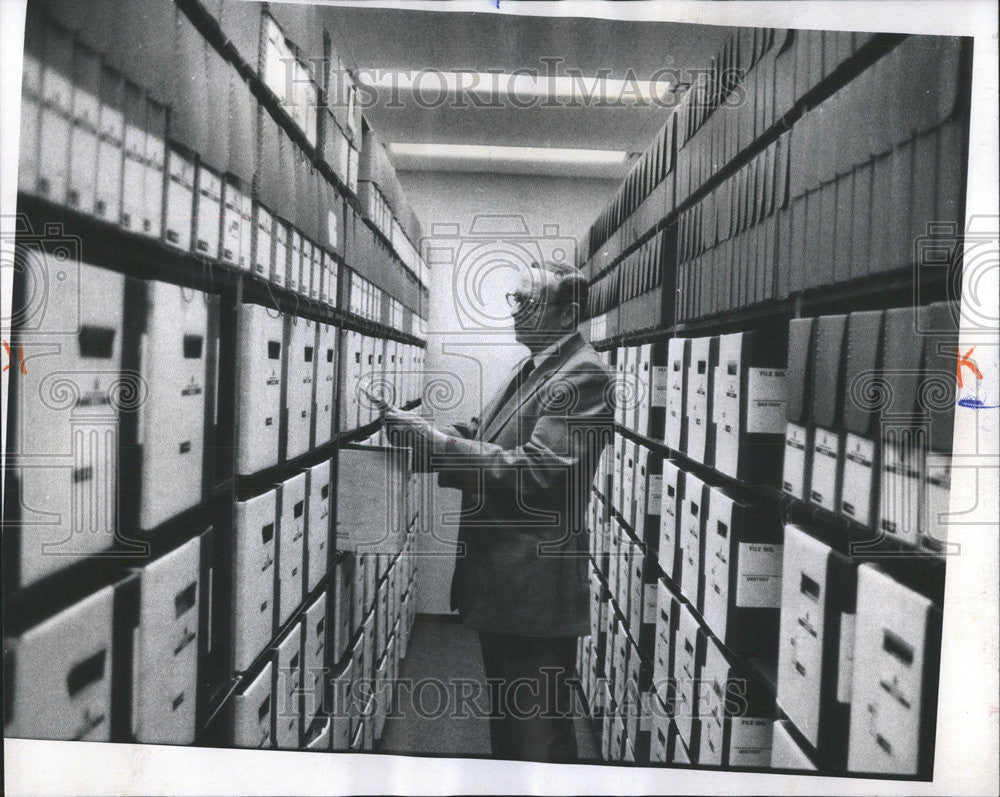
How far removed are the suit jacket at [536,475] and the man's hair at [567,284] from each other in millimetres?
77

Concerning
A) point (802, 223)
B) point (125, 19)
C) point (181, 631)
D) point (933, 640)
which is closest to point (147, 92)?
point (125, 19)

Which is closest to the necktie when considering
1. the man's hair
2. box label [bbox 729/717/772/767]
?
the man's hair

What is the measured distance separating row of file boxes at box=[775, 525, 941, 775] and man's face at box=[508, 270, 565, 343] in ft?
1.97

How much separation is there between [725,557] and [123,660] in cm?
107

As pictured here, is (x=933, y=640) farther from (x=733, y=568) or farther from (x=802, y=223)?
(x=802, y=223)

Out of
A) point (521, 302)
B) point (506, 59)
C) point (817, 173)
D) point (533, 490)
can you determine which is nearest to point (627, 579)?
point (533, 490)

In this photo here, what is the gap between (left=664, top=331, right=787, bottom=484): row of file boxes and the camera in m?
1.19

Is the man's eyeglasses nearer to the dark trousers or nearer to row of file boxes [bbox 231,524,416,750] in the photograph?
row of file boxes [bbox 231,524,416,750]

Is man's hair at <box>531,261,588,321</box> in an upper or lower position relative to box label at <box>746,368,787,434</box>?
upper

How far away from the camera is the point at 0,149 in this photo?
3.93 ft

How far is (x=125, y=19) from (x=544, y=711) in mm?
1456

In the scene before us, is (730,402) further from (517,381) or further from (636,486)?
(517,381)

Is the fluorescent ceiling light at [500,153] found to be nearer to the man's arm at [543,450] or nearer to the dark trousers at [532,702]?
the man's arm at [543,450]

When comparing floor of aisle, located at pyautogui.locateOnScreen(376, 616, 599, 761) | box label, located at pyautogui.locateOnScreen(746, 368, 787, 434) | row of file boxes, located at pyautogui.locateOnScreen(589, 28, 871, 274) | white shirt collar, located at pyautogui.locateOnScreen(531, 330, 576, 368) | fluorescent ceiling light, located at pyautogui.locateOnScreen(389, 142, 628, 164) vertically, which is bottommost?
floor of aisle, located at pyautogui.locateOnScreen(376, 616, 599, 761)
